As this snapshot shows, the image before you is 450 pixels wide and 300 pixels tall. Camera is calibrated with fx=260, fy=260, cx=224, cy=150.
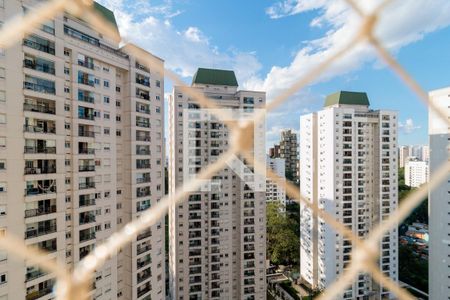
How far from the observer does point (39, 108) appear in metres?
3.29

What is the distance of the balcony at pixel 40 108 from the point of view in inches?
124

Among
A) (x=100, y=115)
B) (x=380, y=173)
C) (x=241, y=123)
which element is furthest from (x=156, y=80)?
(x=380, y=173)

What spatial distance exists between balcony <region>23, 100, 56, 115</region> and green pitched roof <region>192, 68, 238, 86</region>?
504 centimetres

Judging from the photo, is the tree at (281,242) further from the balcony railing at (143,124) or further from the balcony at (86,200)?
the balcony at (86,200)

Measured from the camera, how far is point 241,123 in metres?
0.49

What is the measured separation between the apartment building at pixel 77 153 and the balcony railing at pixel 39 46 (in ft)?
0.04

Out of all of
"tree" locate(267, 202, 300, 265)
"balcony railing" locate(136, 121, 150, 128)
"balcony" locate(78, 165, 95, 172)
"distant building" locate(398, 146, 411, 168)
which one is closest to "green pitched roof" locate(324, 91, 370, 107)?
"tree" locate(267, 202, 300, 265)


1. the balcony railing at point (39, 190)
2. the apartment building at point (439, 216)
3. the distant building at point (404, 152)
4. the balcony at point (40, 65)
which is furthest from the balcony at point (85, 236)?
the distant building at point (404, 152)

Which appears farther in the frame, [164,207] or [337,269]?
[337,269]

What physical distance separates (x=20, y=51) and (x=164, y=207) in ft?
12.2

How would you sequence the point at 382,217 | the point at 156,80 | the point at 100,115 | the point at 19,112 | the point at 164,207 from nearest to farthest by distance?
the point at 164,207
the point at 19,112
the point at 100,115
the point at 156,80
the point at 382,217

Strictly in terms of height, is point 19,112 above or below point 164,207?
above

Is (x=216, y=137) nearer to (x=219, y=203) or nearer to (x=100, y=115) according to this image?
(x=219, y=203)

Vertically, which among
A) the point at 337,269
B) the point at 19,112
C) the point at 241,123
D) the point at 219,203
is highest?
the point at 19,112
